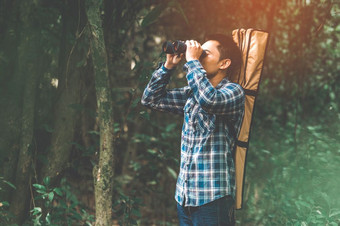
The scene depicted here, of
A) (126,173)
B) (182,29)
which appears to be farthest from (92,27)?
(126,173)

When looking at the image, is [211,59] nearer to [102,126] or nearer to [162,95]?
[162,95]

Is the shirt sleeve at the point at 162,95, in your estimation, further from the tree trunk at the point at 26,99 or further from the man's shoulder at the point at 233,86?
the tree trunk at the point at 26,99

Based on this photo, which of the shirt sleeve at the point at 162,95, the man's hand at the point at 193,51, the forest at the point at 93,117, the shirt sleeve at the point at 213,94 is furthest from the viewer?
the forest at the point at 93,117

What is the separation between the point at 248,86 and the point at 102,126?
2.72ft

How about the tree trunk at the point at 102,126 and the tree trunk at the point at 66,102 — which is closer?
A: the tree trunk at the point at 102,126

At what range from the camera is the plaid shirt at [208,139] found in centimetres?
202

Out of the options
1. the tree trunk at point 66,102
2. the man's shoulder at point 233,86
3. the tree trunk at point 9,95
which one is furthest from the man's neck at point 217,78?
the tree trunk at point 9,95

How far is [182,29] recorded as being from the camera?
14.5ft

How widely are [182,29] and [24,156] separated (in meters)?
2.12

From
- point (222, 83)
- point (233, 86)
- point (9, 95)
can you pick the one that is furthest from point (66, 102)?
point (233, 86)

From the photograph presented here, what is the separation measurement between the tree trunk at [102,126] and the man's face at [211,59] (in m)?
0.58

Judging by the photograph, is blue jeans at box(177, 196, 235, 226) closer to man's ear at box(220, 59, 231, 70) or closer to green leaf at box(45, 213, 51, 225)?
man's ear at box(220, 59, 231, 70)

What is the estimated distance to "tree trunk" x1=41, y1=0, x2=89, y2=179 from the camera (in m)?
3.15

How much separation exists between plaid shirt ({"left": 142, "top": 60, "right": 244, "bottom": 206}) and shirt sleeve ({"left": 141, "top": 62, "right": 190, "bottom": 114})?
202 mm
